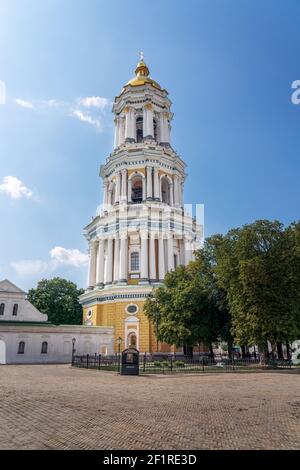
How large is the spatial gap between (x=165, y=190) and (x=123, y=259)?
15545 mm

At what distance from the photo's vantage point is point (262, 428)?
850cm

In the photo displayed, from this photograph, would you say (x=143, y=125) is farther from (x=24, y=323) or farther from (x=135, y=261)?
(x=24, y=323)

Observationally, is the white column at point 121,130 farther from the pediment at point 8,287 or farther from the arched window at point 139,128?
the pediment at point 8,287

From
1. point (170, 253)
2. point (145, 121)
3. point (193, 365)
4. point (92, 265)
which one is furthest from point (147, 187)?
point (193, 365)

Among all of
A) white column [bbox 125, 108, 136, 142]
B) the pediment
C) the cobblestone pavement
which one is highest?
white column [bbox 125, 108, 136, 142]

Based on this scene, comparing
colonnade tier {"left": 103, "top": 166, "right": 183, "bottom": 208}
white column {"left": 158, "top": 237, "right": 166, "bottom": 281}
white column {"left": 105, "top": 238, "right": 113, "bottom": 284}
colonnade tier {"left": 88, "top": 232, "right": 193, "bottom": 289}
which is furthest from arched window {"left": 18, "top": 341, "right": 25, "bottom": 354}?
colonnade tier {"left": 103, "top": 166, "right": 183, "bottom": 208}

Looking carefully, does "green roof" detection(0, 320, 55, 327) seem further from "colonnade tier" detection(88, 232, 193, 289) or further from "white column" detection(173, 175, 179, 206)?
"white column" detection(173, 175, 179, 206)

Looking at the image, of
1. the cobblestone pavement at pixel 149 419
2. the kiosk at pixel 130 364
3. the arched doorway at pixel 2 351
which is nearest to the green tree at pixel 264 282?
the kiosk at pixel 130 364

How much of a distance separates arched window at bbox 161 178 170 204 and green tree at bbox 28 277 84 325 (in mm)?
27733

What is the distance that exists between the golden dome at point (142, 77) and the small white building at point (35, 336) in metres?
39.2

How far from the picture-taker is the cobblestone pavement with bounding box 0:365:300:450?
721 centimetres

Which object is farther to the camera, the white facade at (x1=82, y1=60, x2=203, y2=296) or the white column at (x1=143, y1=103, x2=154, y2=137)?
the white column at (x1=143, y1=103, x2=154, y2=137)

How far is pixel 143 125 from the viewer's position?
56.1 meters

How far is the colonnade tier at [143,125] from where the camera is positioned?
182ft
